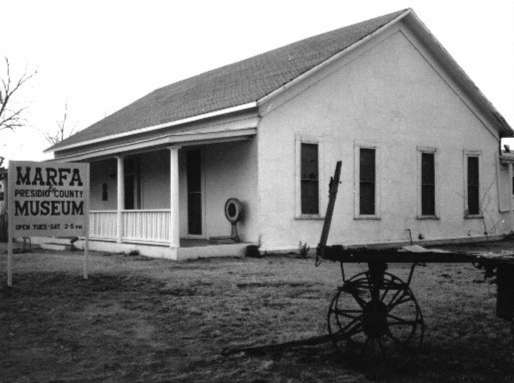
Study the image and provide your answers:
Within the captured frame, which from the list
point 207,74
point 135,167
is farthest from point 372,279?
point 207,74

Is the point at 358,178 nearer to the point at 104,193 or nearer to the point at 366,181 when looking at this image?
the point at 366,181

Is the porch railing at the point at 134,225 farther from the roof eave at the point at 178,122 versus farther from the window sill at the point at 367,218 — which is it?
the window sill at the point at 367,218

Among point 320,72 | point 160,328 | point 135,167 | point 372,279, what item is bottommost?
point 160,328

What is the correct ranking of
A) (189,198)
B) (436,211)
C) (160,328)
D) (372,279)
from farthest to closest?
(436,211), (189,198), (160,328), (372,279)

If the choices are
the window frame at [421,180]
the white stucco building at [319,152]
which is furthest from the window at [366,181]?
the window frame at [421,180]

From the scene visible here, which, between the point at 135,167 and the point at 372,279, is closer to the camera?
the point at 372,279

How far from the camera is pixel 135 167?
19250 mm

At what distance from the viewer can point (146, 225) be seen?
47.2ft

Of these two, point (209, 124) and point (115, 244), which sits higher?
point (209, 124)

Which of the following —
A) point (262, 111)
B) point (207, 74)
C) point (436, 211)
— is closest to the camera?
point (262, 111)

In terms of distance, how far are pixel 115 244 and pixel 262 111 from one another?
5.12 meters

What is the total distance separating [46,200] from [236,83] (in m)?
8.67

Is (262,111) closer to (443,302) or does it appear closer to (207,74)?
(443,302)

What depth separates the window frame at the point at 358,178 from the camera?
16.0 m
